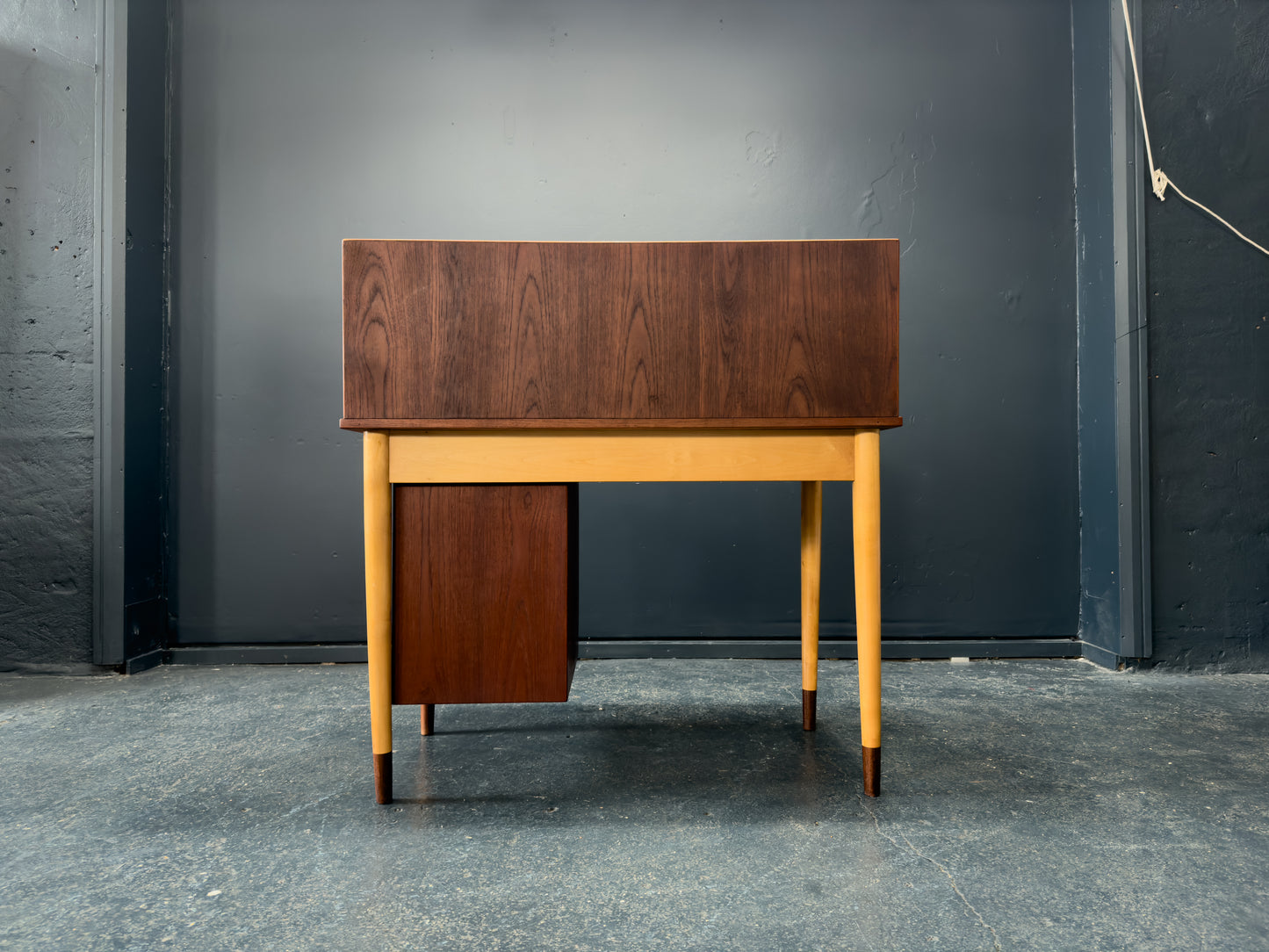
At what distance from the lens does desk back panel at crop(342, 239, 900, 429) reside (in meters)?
1.05

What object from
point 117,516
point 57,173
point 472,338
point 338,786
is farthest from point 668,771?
point 57,173

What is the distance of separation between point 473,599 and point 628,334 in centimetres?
50

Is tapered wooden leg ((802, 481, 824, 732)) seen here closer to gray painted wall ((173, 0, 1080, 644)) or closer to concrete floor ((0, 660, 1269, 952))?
concrete floor ((0, 660, 1269, 952))

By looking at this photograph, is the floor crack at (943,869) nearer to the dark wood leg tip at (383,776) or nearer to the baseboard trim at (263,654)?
the dark wood leg tip at (383,776)

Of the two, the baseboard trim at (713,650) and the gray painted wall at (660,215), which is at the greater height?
the gray painted wall at (660,215)

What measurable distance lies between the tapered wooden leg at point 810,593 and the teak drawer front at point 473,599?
1.91ft

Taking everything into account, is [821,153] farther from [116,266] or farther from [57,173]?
[57,173]

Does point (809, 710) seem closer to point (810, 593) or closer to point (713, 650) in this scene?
point (810, 593)

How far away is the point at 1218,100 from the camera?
190cm

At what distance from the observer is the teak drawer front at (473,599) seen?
1.07 m

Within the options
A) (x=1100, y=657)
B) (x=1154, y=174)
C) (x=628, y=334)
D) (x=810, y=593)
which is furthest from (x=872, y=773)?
(x=1154, y=174)

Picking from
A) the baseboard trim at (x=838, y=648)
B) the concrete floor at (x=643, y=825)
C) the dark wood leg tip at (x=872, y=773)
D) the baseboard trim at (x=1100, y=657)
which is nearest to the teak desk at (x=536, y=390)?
the concrete floor at (x=643, y=825)

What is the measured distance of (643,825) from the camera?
1020 mm

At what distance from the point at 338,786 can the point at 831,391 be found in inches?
43.3
